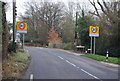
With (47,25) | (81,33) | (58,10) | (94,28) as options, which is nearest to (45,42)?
(47,25)

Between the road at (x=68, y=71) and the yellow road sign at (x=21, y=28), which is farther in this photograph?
the yellow road sign at (x=21, y=28)

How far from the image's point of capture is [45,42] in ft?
205

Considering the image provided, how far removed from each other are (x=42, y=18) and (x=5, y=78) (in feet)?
169

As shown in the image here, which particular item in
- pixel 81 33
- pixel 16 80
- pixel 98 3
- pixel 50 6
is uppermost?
pixel 50 6

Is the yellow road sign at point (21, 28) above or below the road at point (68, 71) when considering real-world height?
above

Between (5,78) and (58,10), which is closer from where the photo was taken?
(5,78)

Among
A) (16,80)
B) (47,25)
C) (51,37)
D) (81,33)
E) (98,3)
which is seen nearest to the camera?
(16,80)

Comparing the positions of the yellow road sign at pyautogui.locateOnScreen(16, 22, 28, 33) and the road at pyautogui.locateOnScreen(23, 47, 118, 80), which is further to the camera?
the yellow road sign at pyautogui.locateOnScreen(16, 22, 28, 33)

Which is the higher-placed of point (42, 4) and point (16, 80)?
point (42, 4)

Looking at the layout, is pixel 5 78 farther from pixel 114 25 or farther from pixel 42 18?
pixel 42 18

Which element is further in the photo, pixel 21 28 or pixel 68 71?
pixel 21 28

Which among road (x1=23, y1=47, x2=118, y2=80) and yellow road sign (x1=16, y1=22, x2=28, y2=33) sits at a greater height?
yellow road sign (x1=16, y1=22, x2=28, y2=33)

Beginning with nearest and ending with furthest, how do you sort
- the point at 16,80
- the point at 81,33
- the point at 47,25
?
1. the point at 16,80
2. the point at 81,33
3. the point at 47,25

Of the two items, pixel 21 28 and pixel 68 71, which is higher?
pixel 21 28
